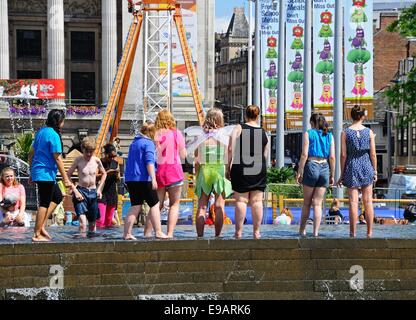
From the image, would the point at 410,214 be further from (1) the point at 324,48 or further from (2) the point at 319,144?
(1) the point at 324,48

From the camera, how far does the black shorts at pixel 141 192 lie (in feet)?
53.9

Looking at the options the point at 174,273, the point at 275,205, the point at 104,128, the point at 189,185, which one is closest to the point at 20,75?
the point at 104,128

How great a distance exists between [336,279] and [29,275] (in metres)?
3.75

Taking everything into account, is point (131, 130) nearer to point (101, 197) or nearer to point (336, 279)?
point (101, 197)

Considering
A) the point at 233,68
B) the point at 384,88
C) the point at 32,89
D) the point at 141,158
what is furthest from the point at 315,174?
the point at 233,68

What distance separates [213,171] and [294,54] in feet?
97.5

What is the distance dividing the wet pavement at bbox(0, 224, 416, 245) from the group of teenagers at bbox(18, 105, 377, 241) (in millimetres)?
272

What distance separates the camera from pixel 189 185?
4134 cm

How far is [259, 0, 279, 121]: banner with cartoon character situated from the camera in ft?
163

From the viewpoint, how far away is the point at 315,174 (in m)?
17.1

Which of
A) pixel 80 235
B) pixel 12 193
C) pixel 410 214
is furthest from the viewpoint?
pixel 410 214

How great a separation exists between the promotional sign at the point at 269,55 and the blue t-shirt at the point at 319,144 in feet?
104

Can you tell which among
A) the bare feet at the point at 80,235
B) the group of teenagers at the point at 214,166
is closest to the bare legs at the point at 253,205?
the group of teenagers at the point at 214,166

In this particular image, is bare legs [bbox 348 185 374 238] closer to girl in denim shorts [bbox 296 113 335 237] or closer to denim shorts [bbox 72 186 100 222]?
girl in denim shorts [bbox 296 113 335 237]
